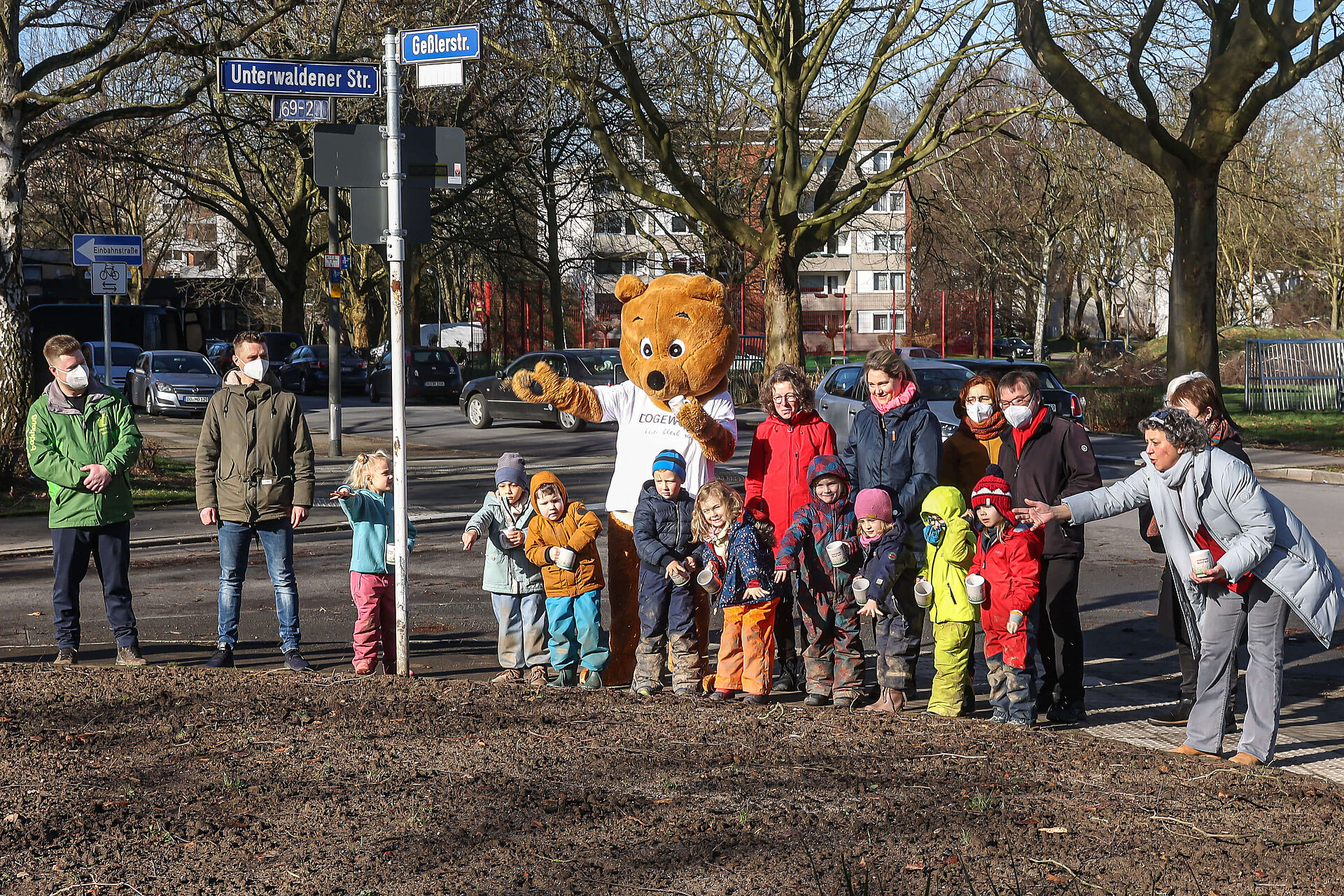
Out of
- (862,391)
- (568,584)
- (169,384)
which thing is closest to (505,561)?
(568,584)

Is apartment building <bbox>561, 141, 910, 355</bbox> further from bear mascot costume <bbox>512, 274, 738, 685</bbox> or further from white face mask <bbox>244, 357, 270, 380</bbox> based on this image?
white face mask <bbox>244, 357, 270, 380</bbox>

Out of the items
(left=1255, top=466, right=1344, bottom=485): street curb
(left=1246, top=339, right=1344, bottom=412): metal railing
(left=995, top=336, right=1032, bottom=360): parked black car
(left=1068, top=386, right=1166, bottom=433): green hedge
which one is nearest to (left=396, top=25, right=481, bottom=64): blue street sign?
(left=1255, top=466, right=1344, bottom=485): street curb

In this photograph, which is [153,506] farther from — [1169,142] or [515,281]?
[515,281]

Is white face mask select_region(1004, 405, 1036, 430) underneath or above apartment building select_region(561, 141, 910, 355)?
underneath

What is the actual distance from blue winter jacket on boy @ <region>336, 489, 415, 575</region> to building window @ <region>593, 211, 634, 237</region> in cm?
3455

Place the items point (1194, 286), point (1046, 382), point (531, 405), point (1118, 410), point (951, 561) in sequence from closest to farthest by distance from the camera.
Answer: point (951, 561) < point (1046, 382) < point (1194, 286) < point (531, 405) < point (1118, 410)

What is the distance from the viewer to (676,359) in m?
7.36

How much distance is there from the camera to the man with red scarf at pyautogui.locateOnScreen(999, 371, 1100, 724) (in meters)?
6.60

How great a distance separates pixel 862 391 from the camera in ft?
63.2

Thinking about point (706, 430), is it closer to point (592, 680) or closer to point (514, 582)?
point (514, 582)

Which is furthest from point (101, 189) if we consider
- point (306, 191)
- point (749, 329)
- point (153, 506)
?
point (153, 506)

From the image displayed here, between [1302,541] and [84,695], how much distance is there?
5.49 metres

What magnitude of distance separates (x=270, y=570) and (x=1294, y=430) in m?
22.3

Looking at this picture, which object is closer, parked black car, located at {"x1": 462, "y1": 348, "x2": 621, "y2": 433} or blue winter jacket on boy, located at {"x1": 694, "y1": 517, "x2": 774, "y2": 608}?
blue winter jacket on boy, located at {"x1": 694, "y1": 517, "x2": 774, "y2": 608}
